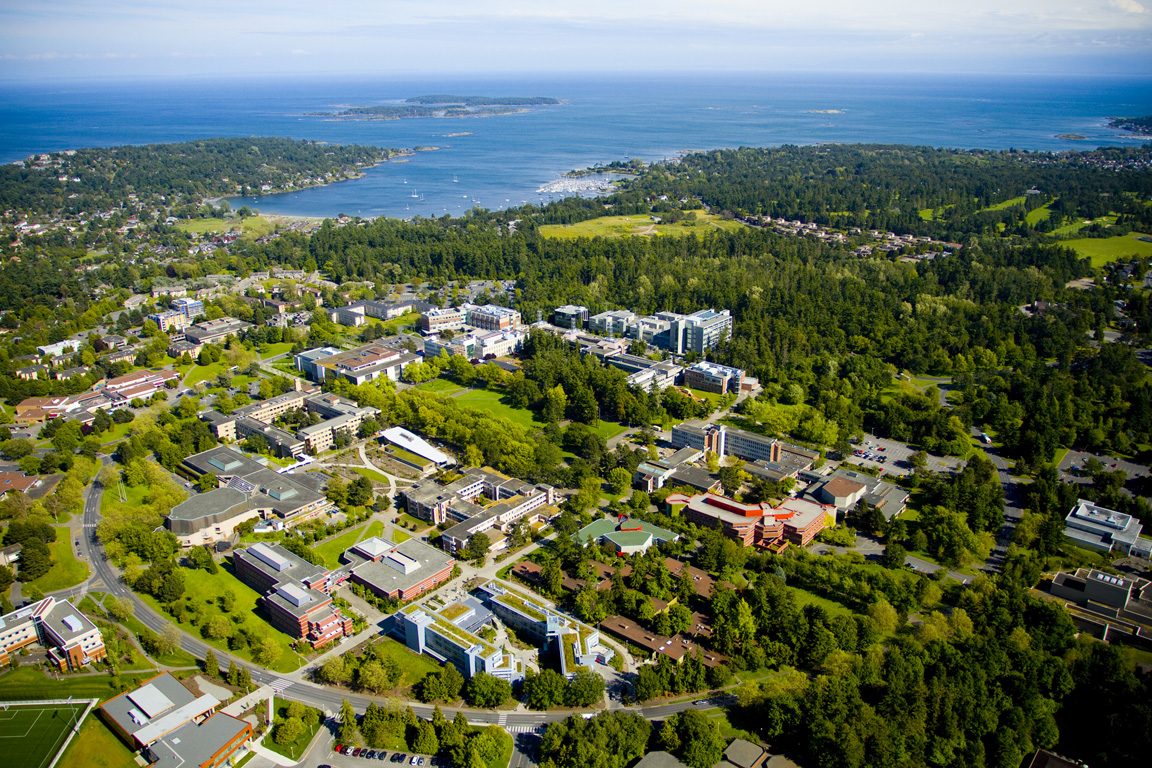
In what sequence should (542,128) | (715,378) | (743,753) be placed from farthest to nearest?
1. (542,128)
2. (715,378)
3. (743,753)

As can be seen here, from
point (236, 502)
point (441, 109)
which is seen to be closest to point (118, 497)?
point (236, 502)

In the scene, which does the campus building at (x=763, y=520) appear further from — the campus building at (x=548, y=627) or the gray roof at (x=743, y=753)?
the gray roof at (x=743, y=753)

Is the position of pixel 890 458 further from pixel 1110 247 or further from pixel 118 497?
pixel 1110 247

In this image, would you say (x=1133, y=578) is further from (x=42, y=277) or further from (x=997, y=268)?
(x=42, y=277)

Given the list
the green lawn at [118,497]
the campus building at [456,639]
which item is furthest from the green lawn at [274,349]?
the campus building at [456,639]

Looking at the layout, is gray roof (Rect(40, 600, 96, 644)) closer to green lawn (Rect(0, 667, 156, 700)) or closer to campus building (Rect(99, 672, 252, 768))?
green lawn (Rect(0, 667, 156, 700))

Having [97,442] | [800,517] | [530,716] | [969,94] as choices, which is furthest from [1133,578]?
[969,94]

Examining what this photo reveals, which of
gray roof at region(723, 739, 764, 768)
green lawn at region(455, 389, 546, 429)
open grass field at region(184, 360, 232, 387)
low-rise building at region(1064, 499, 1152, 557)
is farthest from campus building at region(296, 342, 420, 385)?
low-rise building at region(1064, 499, 1152, 557)
